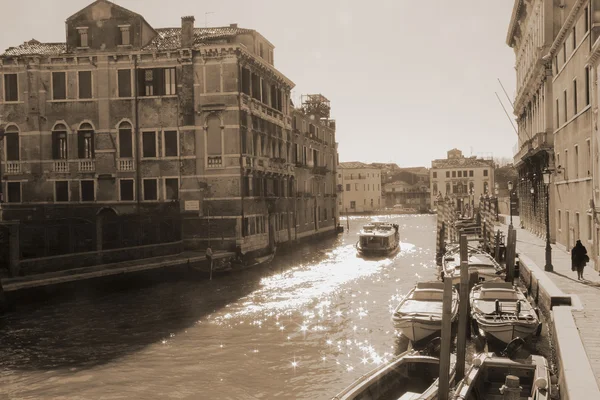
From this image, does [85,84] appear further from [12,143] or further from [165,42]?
[12,143]

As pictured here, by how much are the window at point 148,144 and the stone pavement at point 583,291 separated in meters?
18.9

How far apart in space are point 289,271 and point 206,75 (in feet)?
36.0

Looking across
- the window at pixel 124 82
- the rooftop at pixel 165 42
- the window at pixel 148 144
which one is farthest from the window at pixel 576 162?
the window at pixel 124 82

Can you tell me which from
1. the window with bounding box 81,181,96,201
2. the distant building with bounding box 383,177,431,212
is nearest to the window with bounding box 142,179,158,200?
the window with bounding box 81,181,96,201

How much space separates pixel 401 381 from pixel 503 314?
4.49 m

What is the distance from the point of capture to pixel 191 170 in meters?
31.5

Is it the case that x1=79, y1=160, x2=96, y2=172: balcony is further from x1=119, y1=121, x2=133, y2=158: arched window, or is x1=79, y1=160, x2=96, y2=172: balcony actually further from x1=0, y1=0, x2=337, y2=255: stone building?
x1=119, y1=121, x2=133, y2=158: arched window

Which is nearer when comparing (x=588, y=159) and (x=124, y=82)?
(x=588, y=159)

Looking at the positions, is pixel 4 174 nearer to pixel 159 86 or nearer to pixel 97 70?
pixel 97 70

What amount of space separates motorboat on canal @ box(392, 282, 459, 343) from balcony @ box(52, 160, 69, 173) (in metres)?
21.5

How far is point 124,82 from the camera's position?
31.4m

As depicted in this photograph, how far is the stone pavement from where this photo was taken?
35.2 feet

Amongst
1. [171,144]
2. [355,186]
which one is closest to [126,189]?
[171,144]

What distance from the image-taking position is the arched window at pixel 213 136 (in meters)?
31.3
